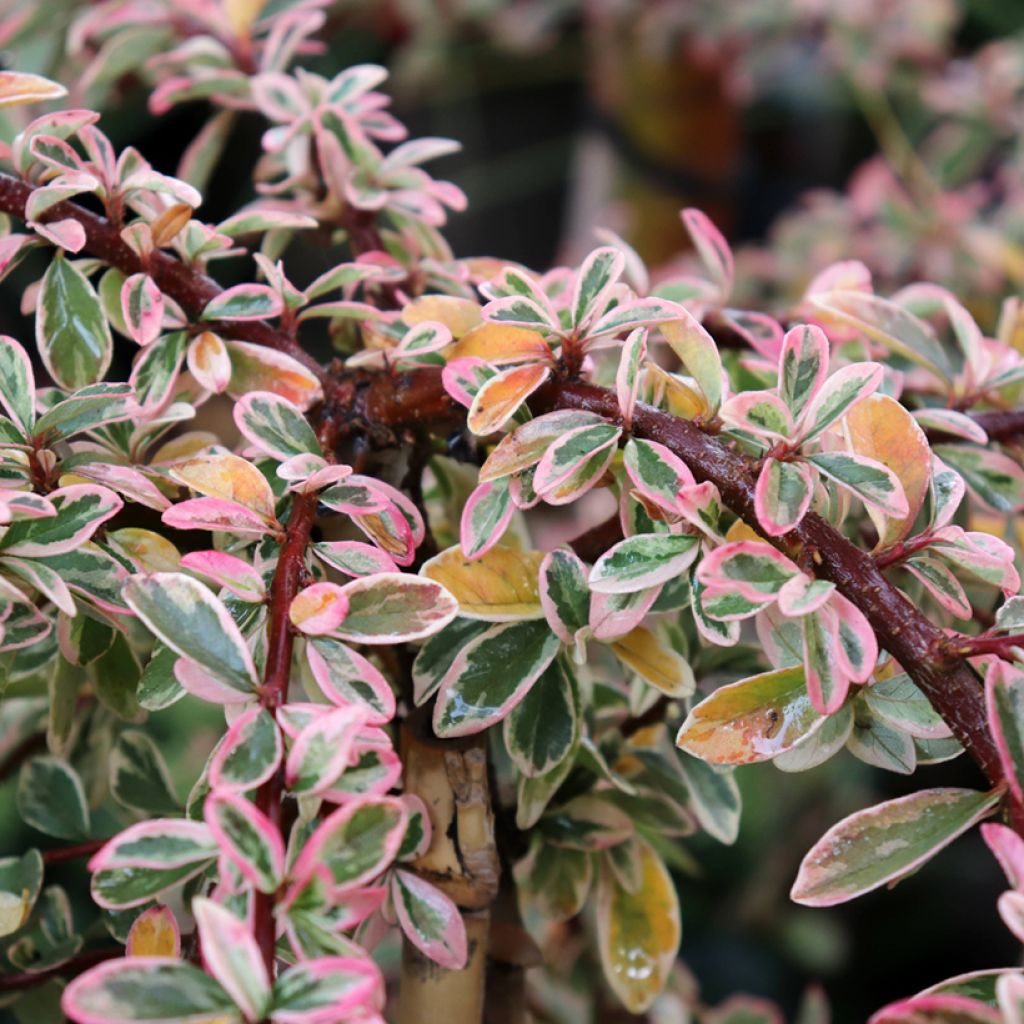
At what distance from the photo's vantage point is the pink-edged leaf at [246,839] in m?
0.29

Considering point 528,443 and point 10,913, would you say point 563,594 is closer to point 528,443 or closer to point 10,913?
point 528,443

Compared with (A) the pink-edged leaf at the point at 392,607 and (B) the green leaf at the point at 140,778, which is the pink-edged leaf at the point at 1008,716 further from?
(B) the green leaf at the point at 140,778

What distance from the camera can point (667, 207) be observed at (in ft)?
4.44

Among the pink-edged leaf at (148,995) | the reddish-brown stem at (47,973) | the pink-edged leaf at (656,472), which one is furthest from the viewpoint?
the reddish-brown stem at (47,973)

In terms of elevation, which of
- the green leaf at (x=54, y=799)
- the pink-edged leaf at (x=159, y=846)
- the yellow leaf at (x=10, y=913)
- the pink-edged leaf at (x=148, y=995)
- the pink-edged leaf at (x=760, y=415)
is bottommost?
the green leaf at (x=54, y=799)

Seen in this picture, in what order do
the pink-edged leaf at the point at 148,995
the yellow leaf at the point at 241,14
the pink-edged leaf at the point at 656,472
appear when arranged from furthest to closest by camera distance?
1. the yellow leaf at the point at 241,14
2. the pink-edged leaf at the point at 656,472
3. the pink-edged leaf at the point at 148,995

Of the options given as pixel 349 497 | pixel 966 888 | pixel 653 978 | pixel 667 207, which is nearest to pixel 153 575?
pixel 349 497

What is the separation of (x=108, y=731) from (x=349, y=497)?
0.28m

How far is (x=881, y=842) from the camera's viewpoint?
342 millimetres

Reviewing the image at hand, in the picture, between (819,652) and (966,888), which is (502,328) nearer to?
(819,652)

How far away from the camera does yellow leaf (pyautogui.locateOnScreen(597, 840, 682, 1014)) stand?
527 millimetres

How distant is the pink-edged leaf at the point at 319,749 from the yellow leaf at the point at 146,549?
12cm

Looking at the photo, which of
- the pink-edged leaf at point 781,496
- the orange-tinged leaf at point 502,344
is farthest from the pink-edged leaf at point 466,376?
the pink-edged leaf at point 781,496

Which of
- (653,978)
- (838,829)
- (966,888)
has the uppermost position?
(838,829)
